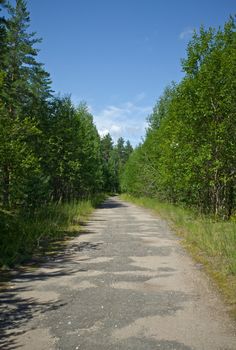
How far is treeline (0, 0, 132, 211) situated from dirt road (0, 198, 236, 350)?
455cm

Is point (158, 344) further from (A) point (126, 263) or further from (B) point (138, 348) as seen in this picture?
(A) point (126, 263)

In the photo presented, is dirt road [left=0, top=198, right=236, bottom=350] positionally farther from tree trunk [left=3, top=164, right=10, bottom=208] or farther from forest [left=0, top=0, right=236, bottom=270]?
tree trunk [left=3, top=164, right=10, bottom=208]

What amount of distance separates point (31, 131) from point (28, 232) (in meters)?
4.26

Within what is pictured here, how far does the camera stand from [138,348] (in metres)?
4.85

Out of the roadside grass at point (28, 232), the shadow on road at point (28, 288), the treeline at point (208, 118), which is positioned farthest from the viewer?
the treeline at point (208, 118)

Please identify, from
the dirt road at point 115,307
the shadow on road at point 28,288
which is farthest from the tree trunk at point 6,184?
the dirt road at point 115,307

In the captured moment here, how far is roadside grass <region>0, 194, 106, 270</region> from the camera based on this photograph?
10578mm

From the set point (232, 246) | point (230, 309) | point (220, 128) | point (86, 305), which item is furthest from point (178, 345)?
point (220, 128)

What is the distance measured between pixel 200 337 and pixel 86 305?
2241 mm

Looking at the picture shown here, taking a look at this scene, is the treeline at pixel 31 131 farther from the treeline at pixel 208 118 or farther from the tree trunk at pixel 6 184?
the treeline at pixel 208 118

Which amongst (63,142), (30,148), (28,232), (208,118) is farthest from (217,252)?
(63,142)

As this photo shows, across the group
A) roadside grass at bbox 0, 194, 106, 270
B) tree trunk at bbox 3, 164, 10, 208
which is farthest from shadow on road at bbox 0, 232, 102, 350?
tree trunk at bbox 3, 164, 10, 208

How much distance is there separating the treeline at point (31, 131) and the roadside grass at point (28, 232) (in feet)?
3.47

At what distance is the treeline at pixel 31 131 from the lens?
14148 mm
